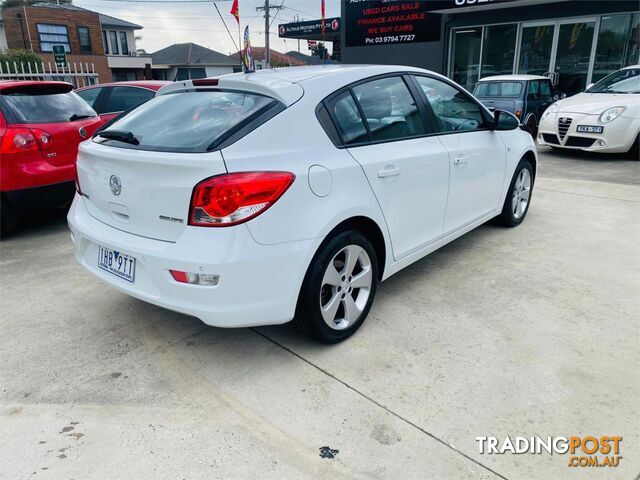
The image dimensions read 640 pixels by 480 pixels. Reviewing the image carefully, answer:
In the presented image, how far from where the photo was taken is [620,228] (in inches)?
191

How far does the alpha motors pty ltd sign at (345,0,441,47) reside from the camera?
1766 centimetres

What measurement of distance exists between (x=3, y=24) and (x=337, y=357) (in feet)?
139

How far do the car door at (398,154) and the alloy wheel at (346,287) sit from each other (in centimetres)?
32

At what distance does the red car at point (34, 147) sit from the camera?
4.54 m

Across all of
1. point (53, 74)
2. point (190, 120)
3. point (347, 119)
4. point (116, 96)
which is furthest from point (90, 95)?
point (347, 119)

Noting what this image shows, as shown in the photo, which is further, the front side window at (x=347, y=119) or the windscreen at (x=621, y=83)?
the windscreen at (x=621, y=83)

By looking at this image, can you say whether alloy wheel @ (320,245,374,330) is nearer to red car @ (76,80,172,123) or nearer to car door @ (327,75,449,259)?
car door @ (327,75,449,259)

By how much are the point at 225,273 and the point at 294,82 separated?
3.87 ft

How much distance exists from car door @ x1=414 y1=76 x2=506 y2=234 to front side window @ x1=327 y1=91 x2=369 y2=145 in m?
0.84

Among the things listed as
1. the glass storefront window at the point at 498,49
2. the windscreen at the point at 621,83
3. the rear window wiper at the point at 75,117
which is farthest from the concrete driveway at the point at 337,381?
the glass storefront window at the point at 498,49

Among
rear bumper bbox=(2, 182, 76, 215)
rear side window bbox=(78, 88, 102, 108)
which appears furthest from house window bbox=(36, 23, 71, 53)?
rear bumper bbox=(2, 182, 76, 215)

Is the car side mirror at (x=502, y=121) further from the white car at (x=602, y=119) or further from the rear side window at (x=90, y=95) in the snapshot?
the rear side window at (x=90, y=95)

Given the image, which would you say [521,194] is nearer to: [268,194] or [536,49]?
[268,194]

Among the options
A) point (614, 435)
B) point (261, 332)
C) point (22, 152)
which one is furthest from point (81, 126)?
point (614, 435)
